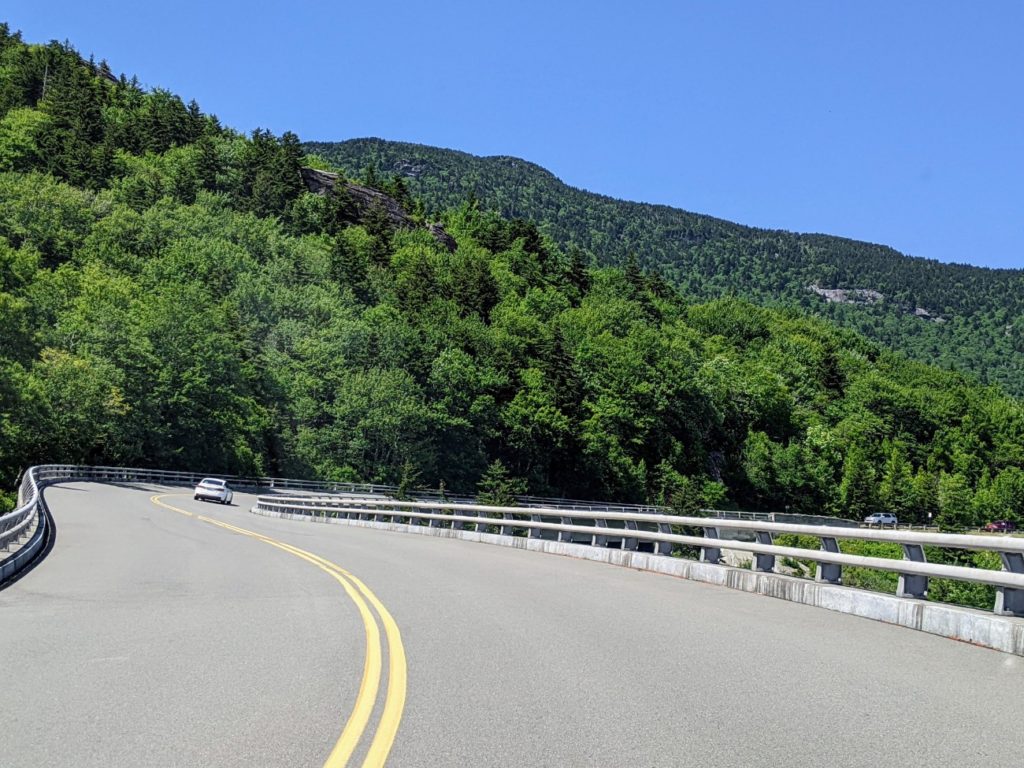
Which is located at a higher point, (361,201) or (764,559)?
(361,201)

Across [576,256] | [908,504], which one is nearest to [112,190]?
[576,256]

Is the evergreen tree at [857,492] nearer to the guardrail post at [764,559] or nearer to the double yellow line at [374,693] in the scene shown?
the guardrail post at [764,559]

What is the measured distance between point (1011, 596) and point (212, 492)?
4606 cm

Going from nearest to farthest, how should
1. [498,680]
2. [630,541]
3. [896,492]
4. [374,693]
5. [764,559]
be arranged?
[374,693] → [498,680] → [764,559] → [630,541] → [896,492]

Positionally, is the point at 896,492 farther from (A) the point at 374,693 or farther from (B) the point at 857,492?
(A) the point at 374,693

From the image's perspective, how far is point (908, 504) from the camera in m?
107

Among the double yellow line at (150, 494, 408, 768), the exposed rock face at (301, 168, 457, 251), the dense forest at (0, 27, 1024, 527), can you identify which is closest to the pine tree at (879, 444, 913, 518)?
the dense forest at (0, 27, 1024, 527)

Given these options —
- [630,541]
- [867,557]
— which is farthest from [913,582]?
[630,541]

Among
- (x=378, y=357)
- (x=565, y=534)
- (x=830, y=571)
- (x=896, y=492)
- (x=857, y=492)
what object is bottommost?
(x=857, y=492)

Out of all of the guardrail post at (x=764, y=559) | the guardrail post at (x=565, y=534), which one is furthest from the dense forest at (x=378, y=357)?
the guardrail post at (x=764, y=559)

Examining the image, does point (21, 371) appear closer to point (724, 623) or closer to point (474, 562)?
point (474, 562)

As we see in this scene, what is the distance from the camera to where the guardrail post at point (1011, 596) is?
8727 millimetres

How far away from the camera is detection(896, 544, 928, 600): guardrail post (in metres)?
10.3

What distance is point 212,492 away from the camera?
1977 inches
